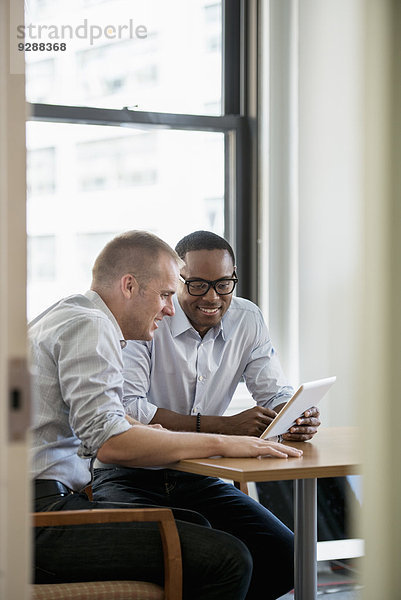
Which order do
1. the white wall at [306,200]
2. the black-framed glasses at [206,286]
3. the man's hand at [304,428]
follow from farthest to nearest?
the white wall at [306,200] → the black-framed glasses at [206,286] → the man's hand at [304,428]

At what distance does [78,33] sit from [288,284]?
151 cm

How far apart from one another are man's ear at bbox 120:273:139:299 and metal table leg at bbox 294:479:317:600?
2.43 ft

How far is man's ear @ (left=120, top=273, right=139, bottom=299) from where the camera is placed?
222 centimetres

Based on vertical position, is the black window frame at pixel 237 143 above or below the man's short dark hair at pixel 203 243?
above

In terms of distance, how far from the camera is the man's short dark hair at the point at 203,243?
110 inches

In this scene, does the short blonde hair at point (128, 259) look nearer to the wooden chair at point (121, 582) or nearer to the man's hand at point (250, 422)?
the man's hand at point (250, 422)

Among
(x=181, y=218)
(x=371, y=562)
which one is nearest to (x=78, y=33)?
(x=181, y=218)

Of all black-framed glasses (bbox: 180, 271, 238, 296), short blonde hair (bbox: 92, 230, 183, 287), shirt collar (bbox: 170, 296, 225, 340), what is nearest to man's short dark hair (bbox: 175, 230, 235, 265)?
black-framed glasses (bbox: 180, 271, 238, 296)

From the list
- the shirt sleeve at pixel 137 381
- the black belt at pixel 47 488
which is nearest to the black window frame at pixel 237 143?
the shirt sleeve at pixel 137 381

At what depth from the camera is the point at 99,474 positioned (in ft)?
8.37

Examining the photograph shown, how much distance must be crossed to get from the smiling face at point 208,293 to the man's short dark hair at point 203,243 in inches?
0.8

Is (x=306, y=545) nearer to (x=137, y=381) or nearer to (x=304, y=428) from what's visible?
(x=304, y=428)

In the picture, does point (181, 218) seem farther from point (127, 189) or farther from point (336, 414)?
point (336, 414)

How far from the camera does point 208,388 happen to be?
9.09 ft
